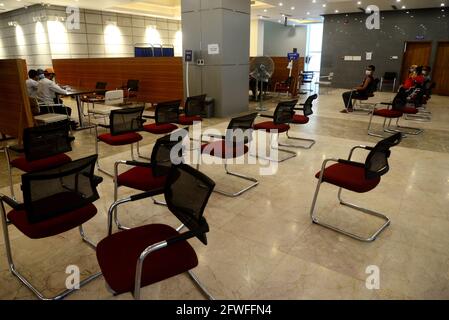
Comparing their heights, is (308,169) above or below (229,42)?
below

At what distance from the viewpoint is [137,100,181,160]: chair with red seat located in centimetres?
427

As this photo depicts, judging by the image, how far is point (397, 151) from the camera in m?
4.92

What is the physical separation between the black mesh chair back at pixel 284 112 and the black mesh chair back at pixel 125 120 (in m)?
1.85

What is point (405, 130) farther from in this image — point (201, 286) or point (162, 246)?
point (162, 246)

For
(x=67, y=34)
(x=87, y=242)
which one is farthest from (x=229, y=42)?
(x=67, y=34)

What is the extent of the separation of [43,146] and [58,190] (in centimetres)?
128

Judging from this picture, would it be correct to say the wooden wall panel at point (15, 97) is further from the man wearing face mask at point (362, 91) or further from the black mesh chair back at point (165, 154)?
the man wearing face mask at point (362, 91)

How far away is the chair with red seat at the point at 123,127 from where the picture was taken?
3682 mm

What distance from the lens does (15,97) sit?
14.9 ft

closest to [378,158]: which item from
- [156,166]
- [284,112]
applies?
[156,166]

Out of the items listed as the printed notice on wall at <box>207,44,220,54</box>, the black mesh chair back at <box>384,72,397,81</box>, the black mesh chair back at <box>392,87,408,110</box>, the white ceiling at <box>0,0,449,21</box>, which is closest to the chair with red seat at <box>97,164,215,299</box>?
the black mesh chair back at <box>392,87,408,110</box>

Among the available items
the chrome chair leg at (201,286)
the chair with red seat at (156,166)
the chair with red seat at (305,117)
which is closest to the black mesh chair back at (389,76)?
the chair with red seat at (305,117)

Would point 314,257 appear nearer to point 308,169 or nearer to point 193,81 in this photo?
point 308,169

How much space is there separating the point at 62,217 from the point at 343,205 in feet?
8.43
